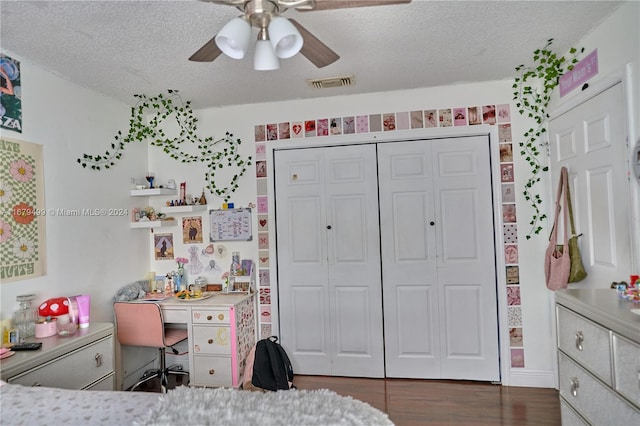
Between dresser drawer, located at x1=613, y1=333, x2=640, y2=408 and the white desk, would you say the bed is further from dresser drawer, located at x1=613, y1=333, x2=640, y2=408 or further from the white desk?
the white desk

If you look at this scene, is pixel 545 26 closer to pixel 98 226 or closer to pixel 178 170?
pixel 178 170

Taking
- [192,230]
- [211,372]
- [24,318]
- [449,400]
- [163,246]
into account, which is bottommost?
[449,400]

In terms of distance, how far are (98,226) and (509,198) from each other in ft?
10.8

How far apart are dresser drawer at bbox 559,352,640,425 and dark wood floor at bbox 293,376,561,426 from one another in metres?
0.85

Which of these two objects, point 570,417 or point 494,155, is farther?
point 494,155

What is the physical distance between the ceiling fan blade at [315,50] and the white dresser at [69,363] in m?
2.04

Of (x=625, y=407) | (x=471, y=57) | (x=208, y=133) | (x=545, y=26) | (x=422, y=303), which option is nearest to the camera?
(x=625, y=407)

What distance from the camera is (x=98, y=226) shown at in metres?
2.84

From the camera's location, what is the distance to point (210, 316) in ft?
9.42

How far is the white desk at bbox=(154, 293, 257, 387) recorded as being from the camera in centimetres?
285

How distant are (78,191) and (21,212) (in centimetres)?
47

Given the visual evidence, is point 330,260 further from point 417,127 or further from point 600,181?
point 600,181

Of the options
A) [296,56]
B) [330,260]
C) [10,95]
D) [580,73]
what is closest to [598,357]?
[580,73]

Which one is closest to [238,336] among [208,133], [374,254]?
[374,254]
